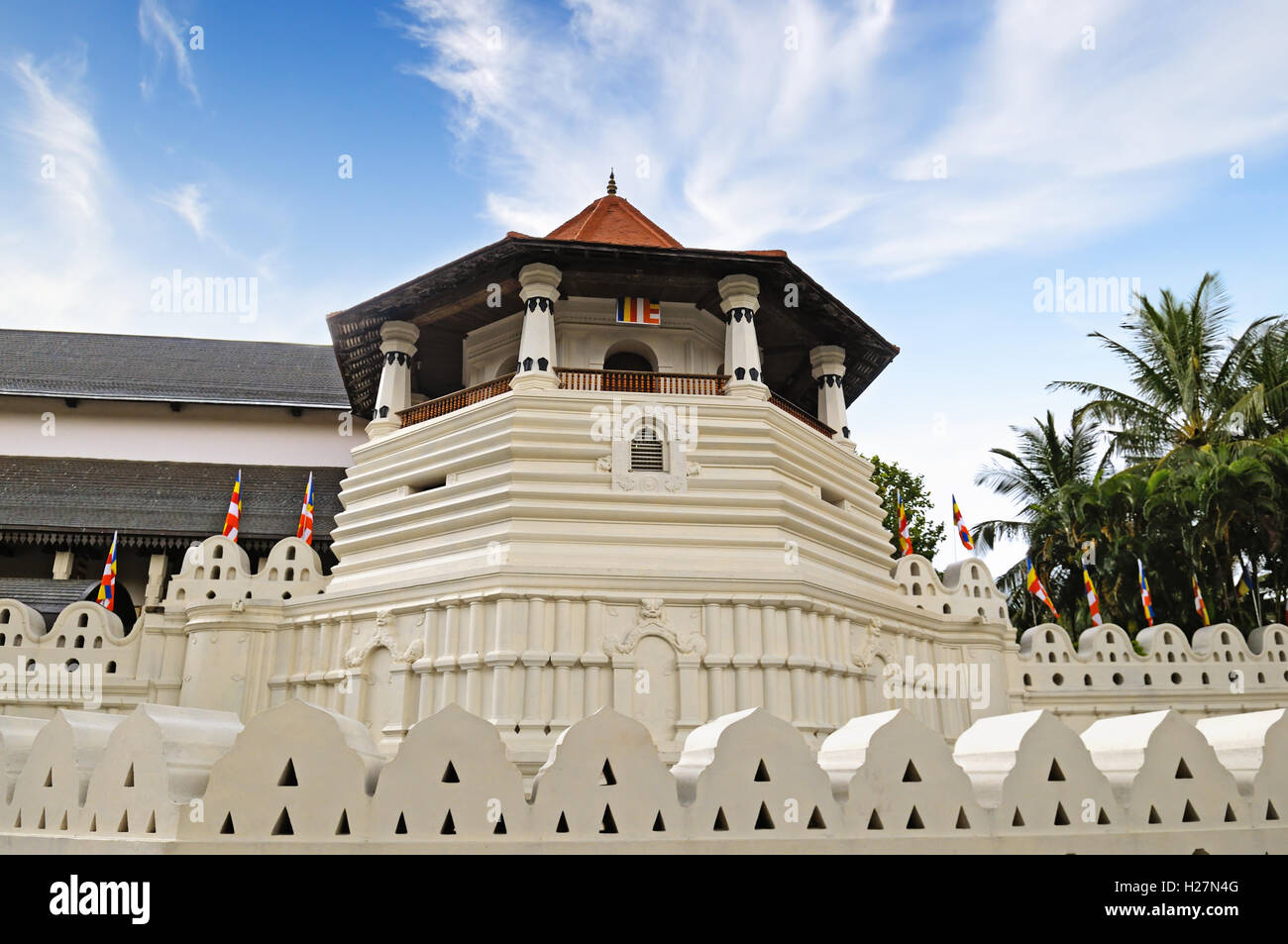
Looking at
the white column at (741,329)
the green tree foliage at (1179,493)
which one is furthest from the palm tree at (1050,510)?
the white column at (741,329)

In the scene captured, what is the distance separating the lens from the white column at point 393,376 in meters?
17.2

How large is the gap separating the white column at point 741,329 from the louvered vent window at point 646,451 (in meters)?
1.60

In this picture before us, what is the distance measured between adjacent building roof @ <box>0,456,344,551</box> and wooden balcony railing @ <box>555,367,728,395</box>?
27.2 feet

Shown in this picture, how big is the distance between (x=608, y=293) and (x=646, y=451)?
3.34m

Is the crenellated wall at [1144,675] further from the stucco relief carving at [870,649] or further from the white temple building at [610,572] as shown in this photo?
the stucco relief carving at [870,649]

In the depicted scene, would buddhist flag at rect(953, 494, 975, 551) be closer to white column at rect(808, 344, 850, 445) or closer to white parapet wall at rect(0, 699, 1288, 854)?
white column at rect(808, 344, 850, 445)

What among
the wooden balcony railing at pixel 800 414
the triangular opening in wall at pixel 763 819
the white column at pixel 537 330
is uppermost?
the white column at pixel 537 330

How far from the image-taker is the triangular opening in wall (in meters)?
5.88

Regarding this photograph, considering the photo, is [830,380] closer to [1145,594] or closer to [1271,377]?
[1145,594]

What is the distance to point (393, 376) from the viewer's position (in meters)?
17.4

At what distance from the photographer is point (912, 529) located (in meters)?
30.9

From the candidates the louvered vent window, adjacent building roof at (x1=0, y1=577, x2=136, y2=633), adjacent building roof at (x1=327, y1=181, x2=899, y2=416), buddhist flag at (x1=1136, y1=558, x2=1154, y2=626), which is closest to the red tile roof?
adjacent building roof at (x1=327, y1=181, x2=899, y2=416)

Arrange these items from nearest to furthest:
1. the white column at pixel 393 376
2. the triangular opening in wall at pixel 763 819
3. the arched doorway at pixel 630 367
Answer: the triangular opening in wall at pixel 763 819 → the arched doorway at pixel 630 367 → the white column at pixel 393 376
